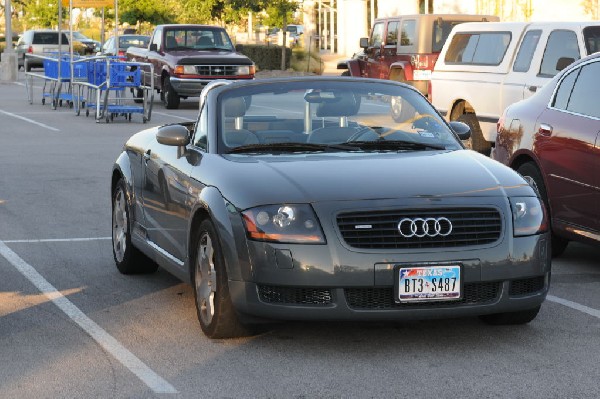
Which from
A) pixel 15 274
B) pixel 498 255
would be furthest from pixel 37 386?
pixel 15 274

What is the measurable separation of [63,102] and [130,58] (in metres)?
2.12

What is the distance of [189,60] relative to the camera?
101 ft

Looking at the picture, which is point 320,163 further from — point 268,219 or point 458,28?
point 458,28

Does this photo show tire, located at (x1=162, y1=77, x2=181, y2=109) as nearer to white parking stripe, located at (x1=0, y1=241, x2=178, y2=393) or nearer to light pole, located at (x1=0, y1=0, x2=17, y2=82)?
light pole, located at (x1=0, y1=0, x2=17, y2=82)

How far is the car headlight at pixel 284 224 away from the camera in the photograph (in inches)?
269

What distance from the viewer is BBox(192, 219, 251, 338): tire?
7.14m

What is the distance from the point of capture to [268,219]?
692 cm

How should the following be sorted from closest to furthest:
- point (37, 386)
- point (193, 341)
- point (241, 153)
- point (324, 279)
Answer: point (37, 386)
point (324, 279)
point (193, 341)
point (241, 153)

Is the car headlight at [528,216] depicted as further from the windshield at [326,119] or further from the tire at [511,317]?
the windshield at [326,119]

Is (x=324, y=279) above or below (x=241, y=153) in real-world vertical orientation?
below

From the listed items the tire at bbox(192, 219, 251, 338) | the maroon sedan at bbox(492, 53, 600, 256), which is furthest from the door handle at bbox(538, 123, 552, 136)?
the tire at bbox(192, 219, 251, 338)

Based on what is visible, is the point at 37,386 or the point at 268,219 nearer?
the point at 37,386

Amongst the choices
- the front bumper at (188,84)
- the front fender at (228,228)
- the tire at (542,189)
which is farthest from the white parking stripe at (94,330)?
the front bumper at (188,84)

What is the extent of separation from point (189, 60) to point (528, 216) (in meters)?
24.0
